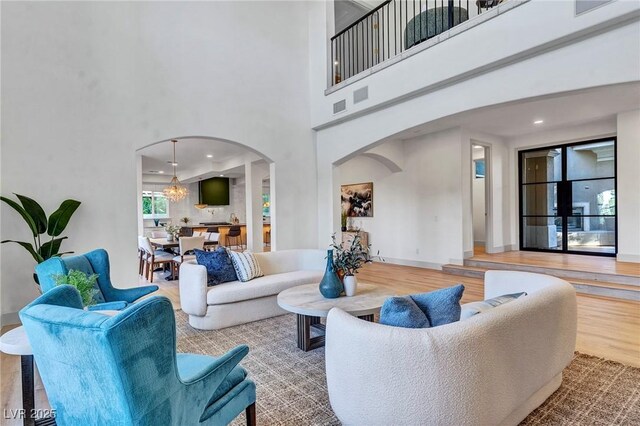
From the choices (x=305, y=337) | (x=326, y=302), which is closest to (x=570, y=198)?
(x=326, y=302)

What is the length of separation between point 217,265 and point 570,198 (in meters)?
7.73

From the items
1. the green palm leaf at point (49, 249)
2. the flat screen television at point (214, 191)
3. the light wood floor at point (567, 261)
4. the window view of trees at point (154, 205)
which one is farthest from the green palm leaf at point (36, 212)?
the window view of trees at point (154, 205)

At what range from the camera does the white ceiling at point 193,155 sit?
25.4 feet

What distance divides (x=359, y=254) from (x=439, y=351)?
1.84 metres

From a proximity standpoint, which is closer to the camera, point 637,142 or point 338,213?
point 637,142

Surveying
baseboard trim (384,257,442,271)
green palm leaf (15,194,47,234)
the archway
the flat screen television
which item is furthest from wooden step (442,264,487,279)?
the flat screen television

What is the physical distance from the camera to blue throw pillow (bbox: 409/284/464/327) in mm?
1807

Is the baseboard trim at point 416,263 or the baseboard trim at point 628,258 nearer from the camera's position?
the baseboard trim at point 628,258

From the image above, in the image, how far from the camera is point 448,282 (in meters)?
6.09

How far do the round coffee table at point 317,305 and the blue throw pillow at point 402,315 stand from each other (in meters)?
1.00

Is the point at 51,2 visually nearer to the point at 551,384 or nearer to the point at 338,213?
the point at 338,213

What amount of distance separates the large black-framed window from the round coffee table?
6.38 metres

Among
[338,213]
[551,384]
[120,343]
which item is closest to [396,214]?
[338,213]

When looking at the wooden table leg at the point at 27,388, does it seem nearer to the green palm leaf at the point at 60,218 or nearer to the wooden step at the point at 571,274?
the green palm leaf at the point at 60,218
